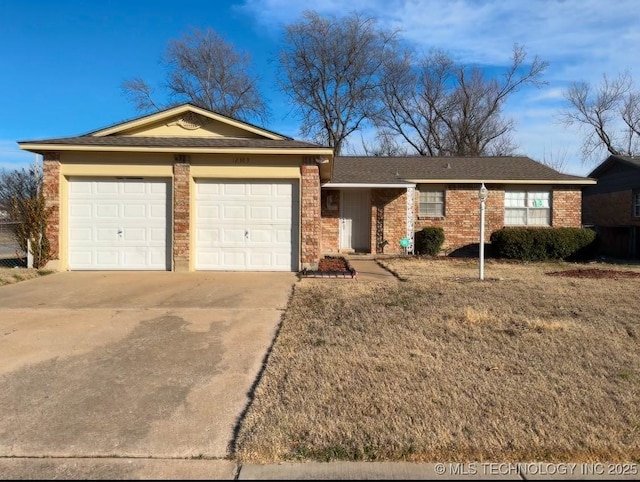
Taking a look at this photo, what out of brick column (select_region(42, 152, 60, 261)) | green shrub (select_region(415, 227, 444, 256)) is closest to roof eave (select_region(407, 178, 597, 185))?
green shrub (select_region(415, 227, 444, 256))

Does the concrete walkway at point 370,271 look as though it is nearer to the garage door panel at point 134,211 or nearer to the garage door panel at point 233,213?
the garage door panel at point 233,213

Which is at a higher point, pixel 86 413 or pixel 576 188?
pixel 576 188

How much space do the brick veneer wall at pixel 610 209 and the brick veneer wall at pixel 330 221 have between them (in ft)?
41.5

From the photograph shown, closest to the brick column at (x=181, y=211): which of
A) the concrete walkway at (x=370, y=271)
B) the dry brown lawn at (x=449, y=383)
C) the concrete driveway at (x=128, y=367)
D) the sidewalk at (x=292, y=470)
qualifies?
the concrete driveway at (x=128, y=367)

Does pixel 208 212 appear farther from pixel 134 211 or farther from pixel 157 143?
pixel 157 143

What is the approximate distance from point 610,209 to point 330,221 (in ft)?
46.6

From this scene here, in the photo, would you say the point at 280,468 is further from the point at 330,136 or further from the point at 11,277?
the point at 330,136

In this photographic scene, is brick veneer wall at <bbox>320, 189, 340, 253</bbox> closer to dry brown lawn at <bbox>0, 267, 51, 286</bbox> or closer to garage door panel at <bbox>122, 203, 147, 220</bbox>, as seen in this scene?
garage door panel at <bbox>122, 203, 147, 220</bbox>

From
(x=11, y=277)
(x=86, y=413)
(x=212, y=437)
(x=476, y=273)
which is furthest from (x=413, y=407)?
(x=11, y=277)

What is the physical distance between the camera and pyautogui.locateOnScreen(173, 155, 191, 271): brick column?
11.5 m

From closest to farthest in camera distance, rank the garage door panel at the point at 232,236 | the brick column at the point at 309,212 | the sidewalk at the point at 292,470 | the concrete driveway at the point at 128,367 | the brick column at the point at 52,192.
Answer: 1. the sidewalk at the point at 292,470
2. the concrete driveway at the point at 128,367
3. the brick column at the point at 52,192
4. the brick column at the point at 309,212
5. the garage door panel at the point at 232,236

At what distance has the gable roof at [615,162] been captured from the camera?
67.6 feet

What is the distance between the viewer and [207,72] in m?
36.5

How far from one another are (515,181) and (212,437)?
16.7 metres
